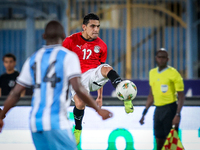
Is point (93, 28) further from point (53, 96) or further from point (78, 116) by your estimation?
point (53, 96)

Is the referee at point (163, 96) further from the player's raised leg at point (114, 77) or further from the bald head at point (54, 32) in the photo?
the bald head at point (54, 32)

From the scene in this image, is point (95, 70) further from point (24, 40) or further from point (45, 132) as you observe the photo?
point (24, 40)

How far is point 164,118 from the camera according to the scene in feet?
12.9

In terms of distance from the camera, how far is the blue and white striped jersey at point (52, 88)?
1865 millimetres

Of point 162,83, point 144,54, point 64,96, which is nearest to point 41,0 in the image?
point 144,54

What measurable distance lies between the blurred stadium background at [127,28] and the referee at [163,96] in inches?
179

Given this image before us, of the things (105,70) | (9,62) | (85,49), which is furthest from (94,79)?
(9,62)

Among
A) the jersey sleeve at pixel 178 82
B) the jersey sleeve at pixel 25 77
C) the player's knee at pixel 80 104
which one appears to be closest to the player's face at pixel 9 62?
the player's knee at pixel 80 104

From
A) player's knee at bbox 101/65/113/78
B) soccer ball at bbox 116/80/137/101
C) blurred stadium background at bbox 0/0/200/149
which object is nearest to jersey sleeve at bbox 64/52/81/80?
soccer ball at bbox 116/80/137/101

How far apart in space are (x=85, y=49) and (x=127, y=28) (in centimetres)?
541

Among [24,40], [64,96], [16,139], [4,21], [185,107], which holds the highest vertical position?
[4,21]

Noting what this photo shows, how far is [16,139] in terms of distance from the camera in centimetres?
365

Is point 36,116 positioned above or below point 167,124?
above

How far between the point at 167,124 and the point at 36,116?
2.49m
